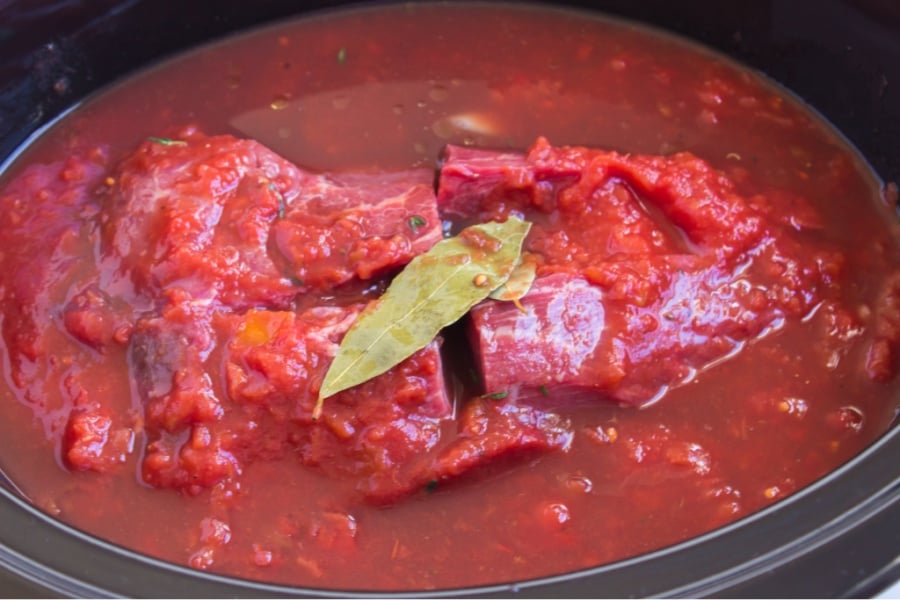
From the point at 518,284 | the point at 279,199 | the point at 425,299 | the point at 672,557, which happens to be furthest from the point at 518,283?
the point at 672,557

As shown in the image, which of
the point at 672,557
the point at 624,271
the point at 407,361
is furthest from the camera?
the point at 624,271

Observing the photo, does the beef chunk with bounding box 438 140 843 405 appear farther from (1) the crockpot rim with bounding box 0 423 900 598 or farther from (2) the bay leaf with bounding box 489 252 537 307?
(1) the crockpot rim with bounding box 0 423 900 598

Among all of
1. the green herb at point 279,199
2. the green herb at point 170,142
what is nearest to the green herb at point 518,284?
the green herb at point 279,199

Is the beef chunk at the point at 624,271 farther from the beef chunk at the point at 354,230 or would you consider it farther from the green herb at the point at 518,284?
the beef chunk at the point at 354,230

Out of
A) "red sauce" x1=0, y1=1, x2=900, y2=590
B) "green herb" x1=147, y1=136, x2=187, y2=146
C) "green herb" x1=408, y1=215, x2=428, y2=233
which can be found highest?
"green herb" x1=147, y1=136, x2=187, y2=146

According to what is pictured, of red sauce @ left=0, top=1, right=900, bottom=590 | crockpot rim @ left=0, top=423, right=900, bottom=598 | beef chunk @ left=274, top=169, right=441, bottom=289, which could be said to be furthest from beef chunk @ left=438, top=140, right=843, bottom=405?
crockpot rim @ left=0, top=423, right=900, bottom=598

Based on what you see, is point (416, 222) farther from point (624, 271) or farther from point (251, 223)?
point (624, 271)

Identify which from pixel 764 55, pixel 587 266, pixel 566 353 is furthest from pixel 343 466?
pixel 764 55
